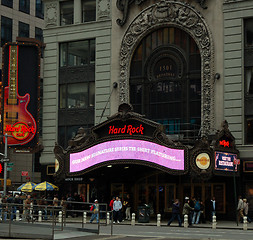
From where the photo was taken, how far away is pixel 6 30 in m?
82.5

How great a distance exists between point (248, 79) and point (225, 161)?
7.26 m

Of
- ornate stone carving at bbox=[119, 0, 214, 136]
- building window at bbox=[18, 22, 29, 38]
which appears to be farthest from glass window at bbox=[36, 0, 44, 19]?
ornate stone carving at bbox=[119, 0, 214, 136]

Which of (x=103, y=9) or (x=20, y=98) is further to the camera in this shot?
(x=20, y=98)

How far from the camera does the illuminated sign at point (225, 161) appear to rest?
1649 inches

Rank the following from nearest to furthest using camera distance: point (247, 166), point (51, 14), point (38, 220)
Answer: point (38, 220), point (247, 166), point (51, 14)

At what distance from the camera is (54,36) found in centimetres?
5562

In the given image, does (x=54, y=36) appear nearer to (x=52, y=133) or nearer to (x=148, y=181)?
(x=52, y=133)

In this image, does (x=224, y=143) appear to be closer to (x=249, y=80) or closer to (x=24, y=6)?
(x=249, y=80)

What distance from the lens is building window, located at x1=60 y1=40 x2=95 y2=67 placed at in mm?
53938

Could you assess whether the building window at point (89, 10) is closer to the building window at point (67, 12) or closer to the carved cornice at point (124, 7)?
the building window at point (67, 12)

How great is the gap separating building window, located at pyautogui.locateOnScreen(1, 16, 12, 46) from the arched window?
35.3 metres

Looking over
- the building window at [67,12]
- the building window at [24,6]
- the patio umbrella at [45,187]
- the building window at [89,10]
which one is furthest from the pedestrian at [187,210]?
the building window at [24,6]

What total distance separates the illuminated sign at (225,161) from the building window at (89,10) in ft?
61.5

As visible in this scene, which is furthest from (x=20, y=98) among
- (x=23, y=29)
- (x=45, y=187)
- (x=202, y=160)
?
(x=23, y=29)
